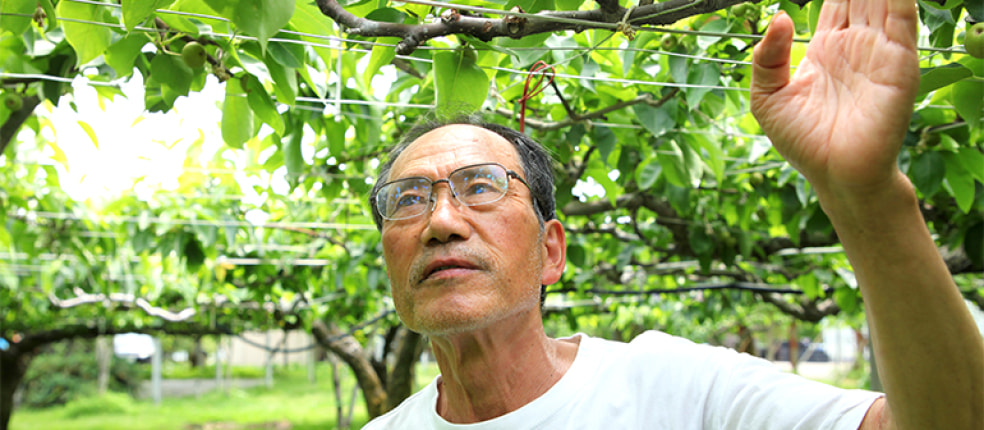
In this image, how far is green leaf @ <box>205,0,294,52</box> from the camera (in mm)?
980

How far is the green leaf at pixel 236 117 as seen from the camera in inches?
63.0

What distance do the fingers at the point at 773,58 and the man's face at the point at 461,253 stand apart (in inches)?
20.0

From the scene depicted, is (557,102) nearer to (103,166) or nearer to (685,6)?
(685,6)

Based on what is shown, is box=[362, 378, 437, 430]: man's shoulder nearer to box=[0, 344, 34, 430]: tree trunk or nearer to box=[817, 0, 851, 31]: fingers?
box=[817, 0, 851, 31]: fingers

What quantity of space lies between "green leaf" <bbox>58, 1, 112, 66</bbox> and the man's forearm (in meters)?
1.14

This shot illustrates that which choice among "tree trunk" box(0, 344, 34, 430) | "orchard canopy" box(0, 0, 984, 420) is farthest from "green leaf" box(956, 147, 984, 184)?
"tree trunk" box(0, 344, 34, 430)

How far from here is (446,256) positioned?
3.84 ft

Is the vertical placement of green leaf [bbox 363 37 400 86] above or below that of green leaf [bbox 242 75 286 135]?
above

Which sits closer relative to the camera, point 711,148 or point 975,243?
point 711,148

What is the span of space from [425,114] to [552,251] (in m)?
0.59

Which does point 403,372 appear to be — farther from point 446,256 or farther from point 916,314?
point 916,314

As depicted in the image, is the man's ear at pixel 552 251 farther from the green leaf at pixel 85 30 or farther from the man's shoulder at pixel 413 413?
the green leaf at pixel 85 30

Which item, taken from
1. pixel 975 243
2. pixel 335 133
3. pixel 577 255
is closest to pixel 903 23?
pixel 335 133

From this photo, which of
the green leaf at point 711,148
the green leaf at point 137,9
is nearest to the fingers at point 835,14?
the green leaf at point 137,9
